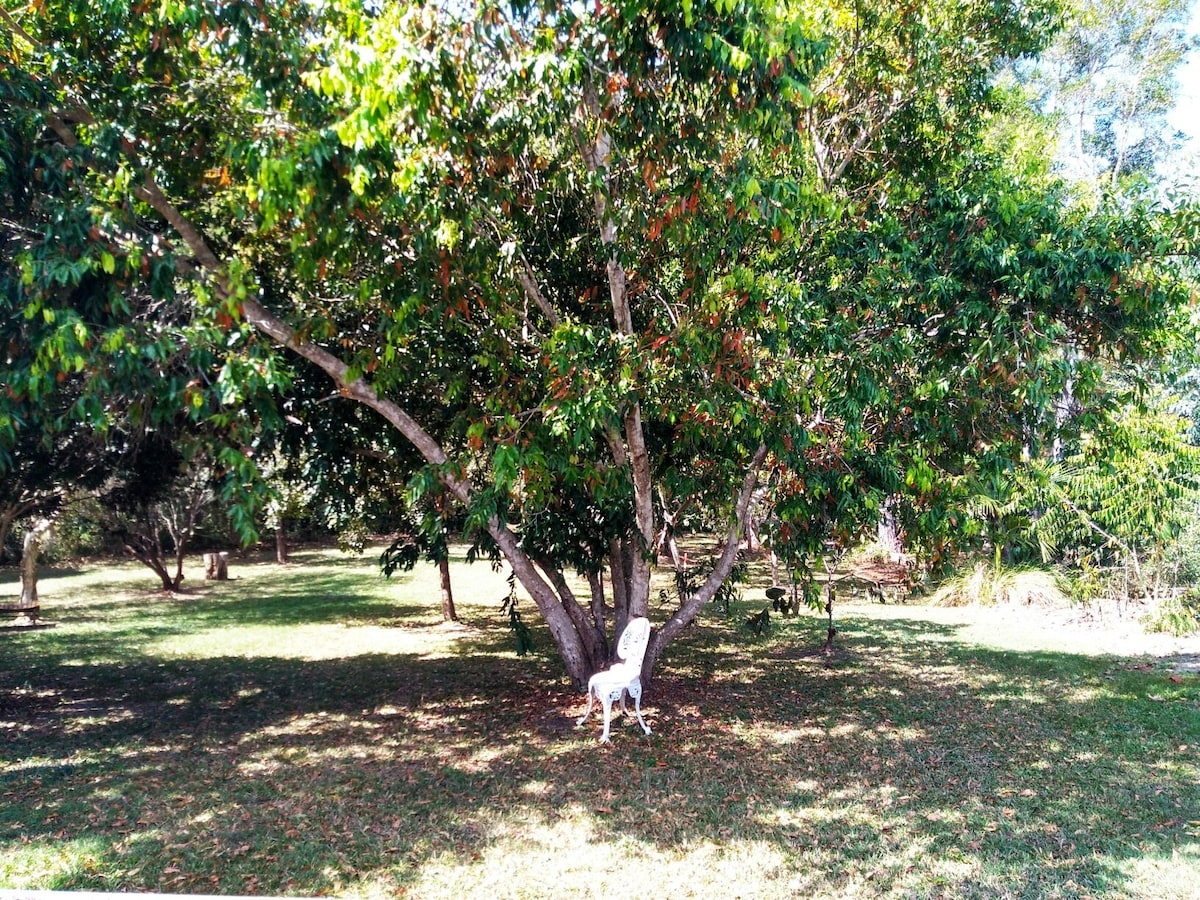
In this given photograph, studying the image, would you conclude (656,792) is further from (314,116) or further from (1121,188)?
(1121,188)

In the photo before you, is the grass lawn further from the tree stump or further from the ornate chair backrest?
the tree stump

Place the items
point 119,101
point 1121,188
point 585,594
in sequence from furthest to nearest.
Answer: point 585,594 < point 1121,188 < point 119,101

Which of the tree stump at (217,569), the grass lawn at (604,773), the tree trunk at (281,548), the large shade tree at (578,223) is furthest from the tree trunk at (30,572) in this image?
the tree trunk at (281,548)

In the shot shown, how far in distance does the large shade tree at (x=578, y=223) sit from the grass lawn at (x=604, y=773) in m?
1.89

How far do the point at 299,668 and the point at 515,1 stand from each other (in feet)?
28.9

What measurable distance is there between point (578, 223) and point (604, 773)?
4647mm

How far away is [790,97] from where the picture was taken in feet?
18.4

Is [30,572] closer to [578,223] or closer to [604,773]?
[578,223]

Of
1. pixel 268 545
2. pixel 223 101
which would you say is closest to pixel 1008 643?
pixel 223 101

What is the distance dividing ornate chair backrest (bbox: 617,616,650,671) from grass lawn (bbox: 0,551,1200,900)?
2.36 feet

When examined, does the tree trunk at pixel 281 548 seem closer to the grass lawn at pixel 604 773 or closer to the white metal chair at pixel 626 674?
the grass lawn at pixel 604 773

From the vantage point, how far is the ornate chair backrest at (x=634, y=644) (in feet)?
25.0

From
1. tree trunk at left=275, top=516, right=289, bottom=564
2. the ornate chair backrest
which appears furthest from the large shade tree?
tree trunk at left=275, top=516, right=289, bottom=564

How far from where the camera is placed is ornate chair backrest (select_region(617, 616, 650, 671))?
761 cm
